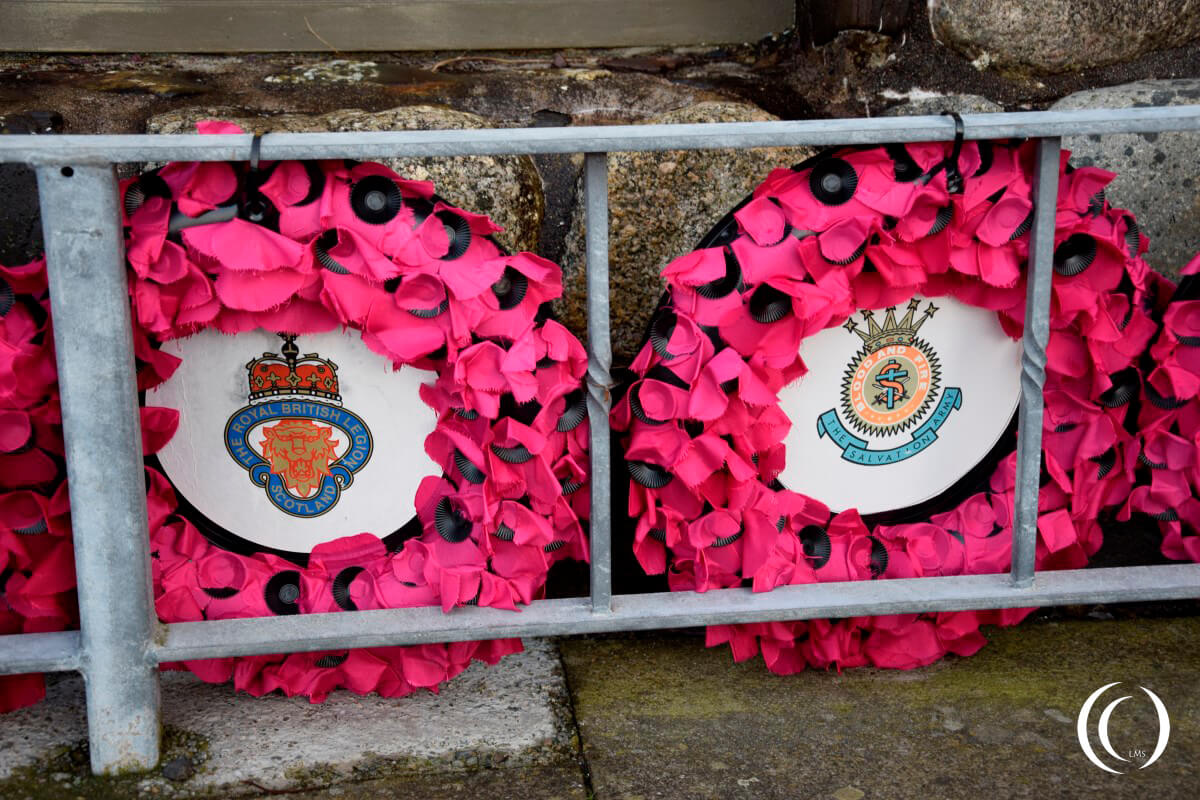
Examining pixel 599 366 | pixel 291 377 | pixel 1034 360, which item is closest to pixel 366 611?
pixel 291 377

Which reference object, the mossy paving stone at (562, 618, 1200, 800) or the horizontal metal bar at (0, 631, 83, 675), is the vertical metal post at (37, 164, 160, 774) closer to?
the horizontal metal bar at (0, 631, 83, 675)

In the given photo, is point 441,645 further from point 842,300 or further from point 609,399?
point 842,300

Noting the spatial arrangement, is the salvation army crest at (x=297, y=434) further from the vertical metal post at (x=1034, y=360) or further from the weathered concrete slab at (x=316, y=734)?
the vertical metal post at (x=1034, y=360)

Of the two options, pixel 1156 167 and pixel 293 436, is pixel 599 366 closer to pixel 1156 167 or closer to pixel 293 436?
pixel 293 436

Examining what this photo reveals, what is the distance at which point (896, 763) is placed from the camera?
5.72 ft

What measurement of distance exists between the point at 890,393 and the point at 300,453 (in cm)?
97

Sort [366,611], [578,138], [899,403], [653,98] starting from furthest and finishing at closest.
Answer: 1. [653,98]
2. [899,403]
3. [366,611]
4. [578,138]

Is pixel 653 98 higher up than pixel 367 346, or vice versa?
pixel 653 98

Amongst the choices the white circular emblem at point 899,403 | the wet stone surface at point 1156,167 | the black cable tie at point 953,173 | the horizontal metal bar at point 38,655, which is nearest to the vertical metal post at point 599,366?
the white circular emblem at point 899,403

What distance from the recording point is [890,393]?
1912 mm

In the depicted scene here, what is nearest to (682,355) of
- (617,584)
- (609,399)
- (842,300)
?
(609,399)

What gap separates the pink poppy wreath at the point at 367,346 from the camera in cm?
165

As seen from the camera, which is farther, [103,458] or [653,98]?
[653,98]

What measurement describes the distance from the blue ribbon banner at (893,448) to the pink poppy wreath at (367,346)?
0.43 metres
